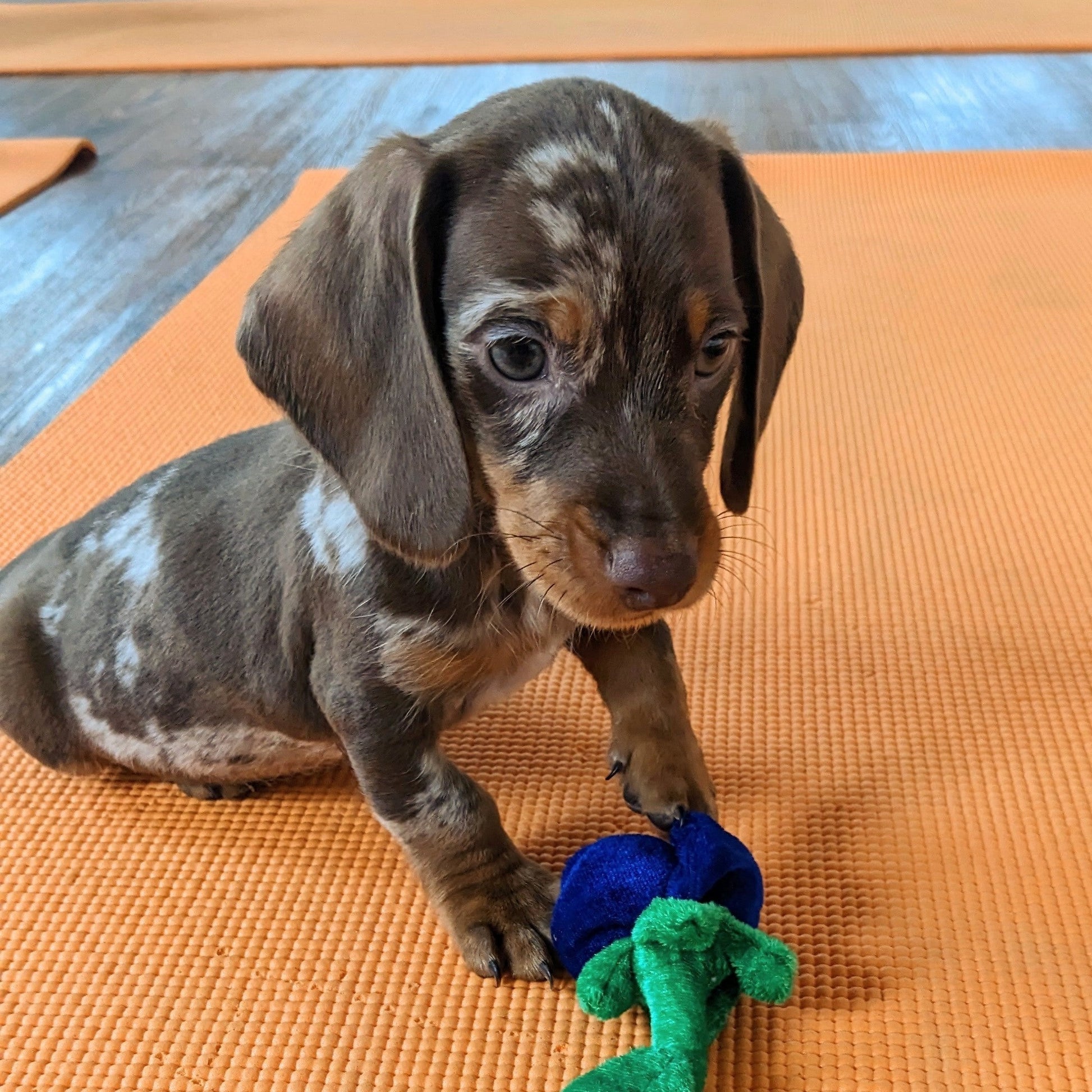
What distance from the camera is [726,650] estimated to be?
2.73 metres

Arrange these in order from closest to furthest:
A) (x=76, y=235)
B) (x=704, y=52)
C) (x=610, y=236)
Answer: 1. (x=610, y=236)
2. (x=76, y=235)
3. (x=704, y=52)

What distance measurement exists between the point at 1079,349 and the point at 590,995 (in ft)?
10.1

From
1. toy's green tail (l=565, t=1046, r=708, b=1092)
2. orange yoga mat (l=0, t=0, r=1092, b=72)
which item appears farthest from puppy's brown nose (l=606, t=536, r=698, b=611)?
orange yoga mat (l=0, t=0, r=1092, b=72)

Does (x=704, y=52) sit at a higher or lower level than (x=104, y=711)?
lower

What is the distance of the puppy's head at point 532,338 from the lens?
159 cm

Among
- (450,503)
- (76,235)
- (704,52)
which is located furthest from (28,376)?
(704,52)

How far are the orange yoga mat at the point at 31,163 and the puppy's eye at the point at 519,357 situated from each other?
206 inches

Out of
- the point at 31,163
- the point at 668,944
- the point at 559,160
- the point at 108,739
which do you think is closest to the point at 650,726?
the point at 668,944

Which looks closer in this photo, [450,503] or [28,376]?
[450,503]

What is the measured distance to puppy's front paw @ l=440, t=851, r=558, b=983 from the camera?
6.43 ft

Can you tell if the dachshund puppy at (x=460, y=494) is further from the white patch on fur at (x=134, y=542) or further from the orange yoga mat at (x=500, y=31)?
the orange yoga mat at (x=500, y=31)

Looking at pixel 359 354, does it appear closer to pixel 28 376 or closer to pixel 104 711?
pixel 104 711

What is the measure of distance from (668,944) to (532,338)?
923mm

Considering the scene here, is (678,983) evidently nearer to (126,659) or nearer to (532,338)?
(532,338)
